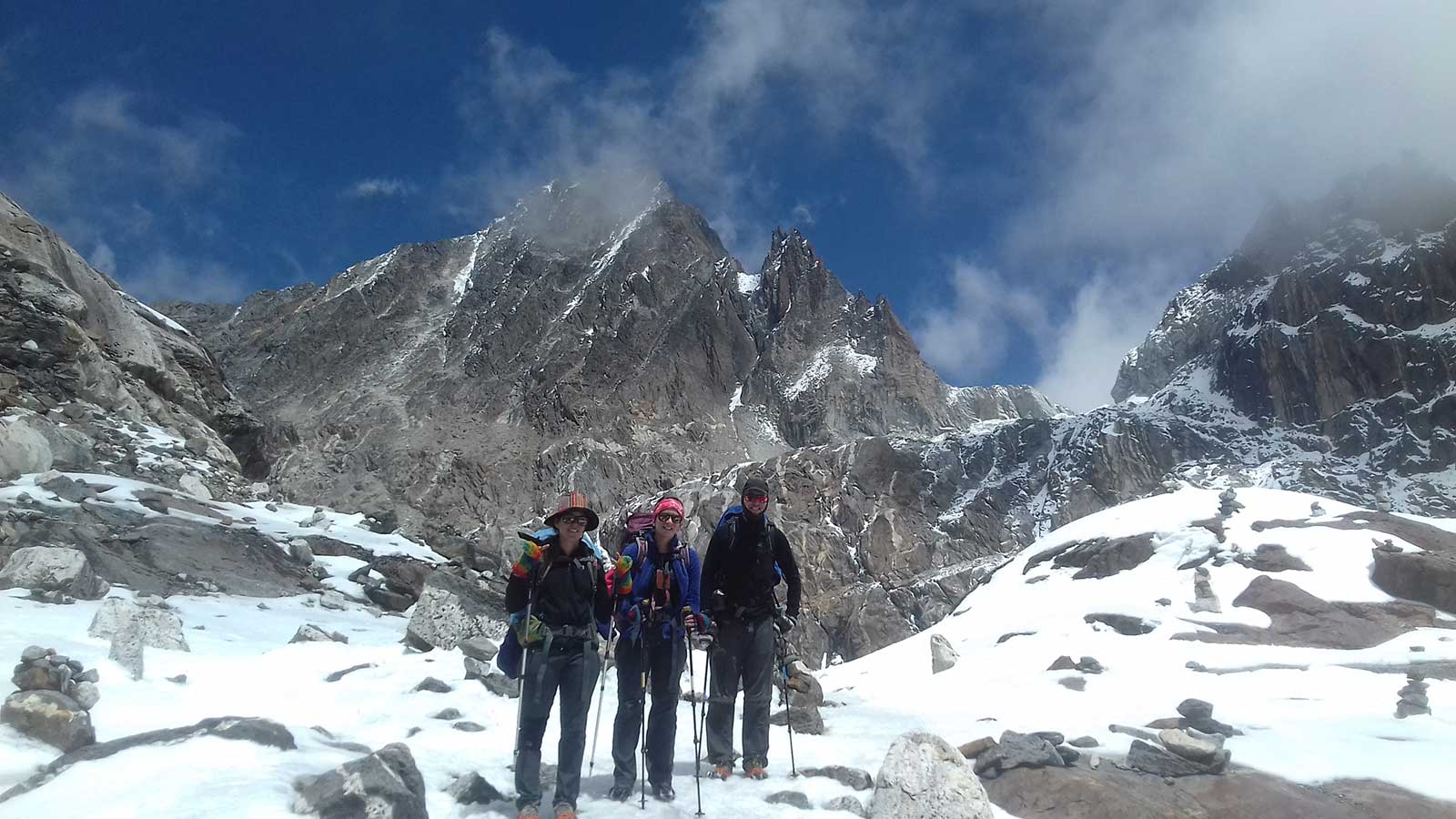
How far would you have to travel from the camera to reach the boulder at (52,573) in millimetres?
8867

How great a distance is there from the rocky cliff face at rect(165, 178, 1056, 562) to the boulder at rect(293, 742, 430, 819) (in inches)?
3303

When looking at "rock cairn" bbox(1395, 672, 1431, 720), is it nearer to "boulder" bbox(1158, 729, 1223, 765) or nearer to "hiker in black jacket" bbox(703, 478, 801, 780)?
"boulder" bbox(1158, 729, 1223, 765)

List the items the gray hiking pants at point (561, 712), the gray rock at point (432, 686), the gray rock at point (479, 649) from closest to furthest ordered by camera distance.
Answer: the gray hiking pants at point (561, 712), the gray rock at point (432, 686), the gray rock at point (479, 649)

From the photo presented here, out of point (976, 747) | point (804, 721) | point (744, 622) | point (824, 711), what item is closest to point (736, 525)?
point (744, 622)

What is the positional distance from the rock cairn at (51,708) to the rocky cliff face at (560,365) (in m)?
82.7

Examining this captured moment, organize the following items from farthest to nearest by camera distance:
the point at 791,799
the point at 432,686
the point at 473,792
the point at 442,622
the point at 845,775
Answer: the point at 442,622 < the point at 432,686 < the point at 845,775 < the point at 791,799 < the point at 473,792

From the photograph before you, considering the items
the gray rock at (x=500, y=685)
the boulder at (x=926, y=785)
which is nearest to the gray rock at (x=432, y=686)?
the gray rock at (x=500, y=685)

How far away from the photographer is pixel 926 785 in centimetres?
Result: 509

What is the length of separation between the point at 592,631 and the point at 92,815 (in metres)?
2.63

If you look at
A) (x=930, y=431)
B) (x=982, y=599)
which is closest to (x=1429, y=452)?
(x=930, y=431)

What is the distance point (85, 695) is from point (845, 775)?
5234 millimetres

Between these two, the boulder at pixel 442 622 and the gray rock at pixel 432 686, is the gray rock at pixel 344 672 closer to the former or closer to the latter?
the gray rock at pixel 432 686

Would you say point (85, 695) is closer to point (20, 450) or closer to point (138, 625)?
point (138, 625)

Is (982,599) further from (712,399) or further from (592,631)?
(712,399)
